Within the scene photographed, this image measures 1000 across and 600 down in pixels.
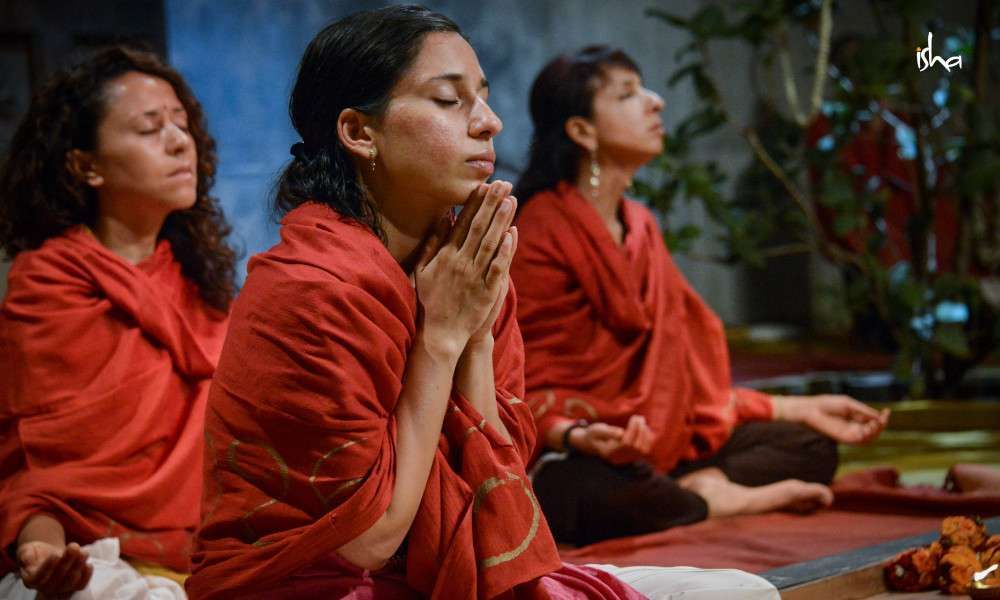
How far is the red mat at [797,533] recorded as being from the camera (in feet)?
10.1

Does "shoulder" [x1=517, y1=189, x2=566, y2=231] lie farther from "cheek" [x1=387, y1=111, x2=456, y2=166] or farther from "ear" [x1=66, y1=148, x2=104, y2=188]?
"cheek" [x1=387, y1=111, x2=456, y2=166]

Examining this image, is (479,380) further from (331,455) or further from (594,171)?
(594,171)

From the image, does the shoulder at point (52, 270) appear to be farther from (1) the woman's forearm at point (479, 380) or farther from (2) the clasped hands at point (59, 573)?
(1) the woman's forearm at point (479, 380)

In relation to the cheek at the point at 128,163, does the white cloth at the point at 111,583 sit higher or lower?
lower

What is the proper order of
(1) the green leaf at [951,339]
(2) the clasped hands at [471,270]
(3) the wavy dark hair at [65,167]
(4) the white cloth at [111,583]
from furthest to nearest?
(1) the green leaf at [951,339]
(3) the wavy dark hair at [65,167]
(4) the white cloth at [111,583]
(2) the clasped hands at [471,270]

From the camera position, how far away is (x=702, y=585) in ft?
7.00

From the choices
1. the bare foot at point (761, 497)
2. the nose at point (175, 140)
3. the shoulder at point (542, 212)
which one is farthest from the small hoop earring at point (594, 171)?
the nose at point (175, 140)

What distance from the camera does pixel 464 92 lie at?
195 cm

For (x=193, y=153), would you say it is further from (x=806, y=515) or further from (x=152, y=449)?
(x=806, y=515)

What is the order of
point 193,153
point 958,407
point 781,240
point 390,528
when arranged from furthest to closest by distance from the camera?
point 781,240, point 958,407, point 193,153, point 390,528

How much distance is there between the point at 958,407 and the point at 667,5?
3.61 m

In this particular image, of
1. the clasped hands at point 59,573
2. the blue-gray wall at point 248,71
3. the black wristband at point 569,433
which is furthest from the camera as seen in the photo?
the blue-gray wall at point 248,71

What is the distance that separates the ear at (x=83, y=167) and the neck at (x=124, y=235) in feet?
0.29

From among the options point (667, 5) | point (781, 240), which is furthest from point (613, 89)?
point (781, 240)
